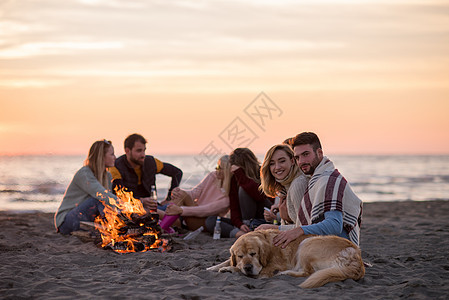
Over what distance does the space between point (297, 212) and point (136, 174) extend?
4.62 meters

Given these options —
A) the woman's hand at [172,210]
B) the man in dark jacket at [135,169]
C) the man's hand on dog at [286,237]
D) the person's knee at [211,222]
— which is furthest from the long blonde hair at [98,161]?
the man's hand on dog at [286,237]

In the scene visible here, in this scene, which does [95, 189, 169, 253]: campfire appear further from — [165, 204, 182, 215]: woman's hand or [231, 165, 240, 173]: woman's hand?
[231, 165, 240, 173]: woman's hand

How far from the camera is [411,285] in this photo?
504 cm

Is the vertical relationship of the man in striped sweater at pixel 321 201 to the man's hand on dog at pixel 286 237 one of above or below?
above

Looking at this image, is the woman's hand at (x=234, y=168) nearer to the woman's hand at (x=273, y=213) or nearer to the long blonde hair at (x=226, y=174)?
the long blonde hair at (x=226, y=174)

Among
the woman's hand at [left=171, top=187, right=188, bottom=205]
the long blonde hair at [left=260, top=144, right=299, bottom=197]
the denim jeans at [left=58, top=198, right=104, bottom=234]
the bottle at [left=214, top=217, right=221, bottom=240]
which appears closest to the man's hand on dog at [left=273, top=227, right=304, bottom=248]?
the long blonde hair at [left=260, top=144, right=299, bottom=197]

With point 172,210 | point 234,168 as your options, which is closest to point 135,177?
point 172,210

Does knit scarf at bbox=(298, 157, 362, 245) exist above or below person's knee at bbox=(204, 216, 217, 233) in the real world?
above

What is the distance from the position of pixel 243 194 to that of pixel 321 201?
332 centimetres

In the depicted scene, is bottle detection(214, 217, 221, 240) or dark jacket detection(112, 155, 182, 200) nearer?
bottle detection(214, 217, 221, 240)

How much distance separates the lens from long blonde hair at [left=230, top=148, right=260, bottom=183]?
27.9 ft

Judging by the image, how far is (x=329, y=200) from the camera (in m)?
5.31

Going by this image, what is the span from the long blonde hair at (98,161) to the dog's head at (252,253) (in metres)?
4.26

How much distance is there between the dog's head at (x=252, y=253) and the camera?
17.5ft
